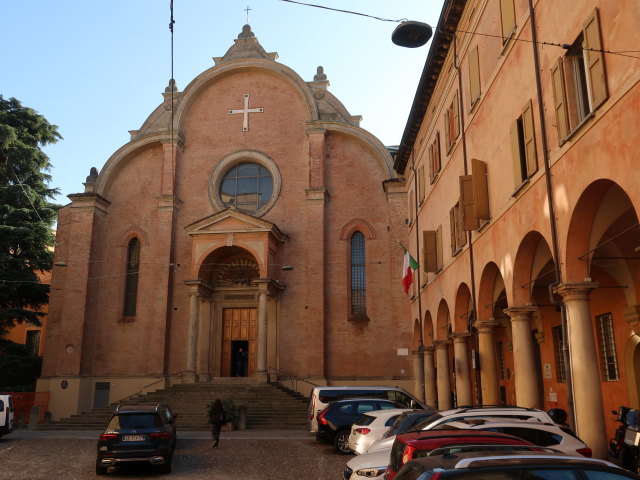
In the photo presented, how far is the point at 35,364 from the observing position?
104 ft

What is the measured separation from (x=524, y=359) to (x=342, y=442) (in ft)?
18.2

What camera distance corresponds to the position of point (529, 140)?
467 inches

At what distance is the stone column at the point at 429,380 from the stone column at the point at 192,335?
9.96 metres

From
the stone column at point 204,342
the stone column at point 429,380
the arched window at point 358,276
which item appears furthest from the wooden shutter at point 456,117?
the stone column at point 204,342

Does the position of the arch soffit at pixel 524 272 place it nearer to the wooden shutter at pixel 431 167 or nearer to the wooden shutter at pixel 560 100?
the wooden shutter at pixel 560 100

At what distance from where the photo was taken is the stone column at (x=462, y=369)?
17.8 m

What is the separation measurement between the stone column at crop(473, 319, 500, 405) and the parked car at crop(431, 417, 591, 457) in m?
6.71

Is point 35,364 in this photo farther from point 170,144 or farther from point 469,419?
point 469,419

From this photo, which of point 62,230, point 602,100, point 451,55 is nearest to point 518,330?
point 602,100

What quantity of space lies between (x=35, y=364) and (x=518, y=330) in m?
26.7

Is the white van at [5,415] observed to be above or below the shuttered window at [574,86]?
below

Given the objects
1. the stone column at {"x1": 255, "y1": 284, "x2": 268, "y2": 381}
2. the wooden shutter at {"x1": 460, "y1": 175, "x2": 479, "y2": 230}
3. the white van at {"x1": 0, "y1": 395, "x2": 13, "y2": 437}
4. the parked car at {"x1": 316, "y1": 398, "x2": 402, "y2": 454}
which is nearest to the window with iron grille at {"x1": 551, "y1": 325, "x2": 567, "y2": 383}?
the wooden shutter at {"x1": 460, "y1": 175, "x2": 479, "y2": 230}

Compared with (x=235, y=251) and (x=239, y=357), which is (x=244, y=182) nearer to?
(x=235, y=251)

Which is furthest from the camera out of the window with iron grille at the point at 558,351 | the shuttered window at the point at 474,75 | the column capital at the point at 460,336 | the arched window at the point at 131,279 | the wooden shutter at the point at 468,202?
the arched window at the point at 131,279
